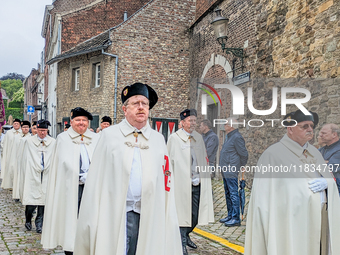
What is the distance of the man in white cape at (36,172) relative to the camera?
7.23 metres

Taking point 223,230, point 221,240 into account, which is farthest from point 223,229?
point 221,240

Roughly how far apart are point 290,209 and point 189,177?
8.11 ft

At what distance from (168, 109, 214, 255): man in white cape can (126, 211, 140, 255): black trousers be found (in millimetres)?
2599

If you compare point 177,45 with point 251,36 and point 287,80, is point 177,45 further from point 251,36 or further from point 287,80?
point 287,80

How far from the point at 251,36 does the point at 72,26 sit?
14.2m

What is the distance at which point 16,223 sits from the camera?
7664mm

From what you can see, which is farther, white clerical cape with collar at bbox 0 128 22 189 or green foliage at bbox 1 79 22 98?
green foliage at bbox 1 79 22 98

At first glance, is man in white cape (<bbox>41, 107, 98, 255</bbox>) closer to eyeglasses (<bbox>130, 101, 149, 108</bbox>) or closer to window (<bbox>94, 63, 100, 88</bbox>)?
eyeglasses (<bbox>130, 101, 149, 108</bbox>)

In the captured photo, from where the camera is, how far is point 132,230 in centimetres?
335

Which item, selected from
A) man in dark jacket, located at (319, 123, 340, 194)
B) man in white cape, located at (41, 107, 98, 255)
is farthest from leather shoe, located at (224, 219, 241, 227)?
man in white cape, located at (41, 107, 98, 255)

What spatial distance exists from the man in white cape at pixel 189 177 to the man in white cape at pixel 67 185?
139 cm

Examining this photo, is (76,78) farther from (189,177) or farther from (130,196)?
(130,196)

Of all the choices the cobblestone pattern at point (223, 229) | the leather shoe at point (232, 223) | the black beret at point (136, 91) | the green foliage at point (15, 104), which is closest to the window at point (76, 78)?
the cobblestone pattern at point (223, 229)

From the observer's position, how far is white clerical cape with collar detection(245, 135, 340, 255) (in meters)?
3.69
